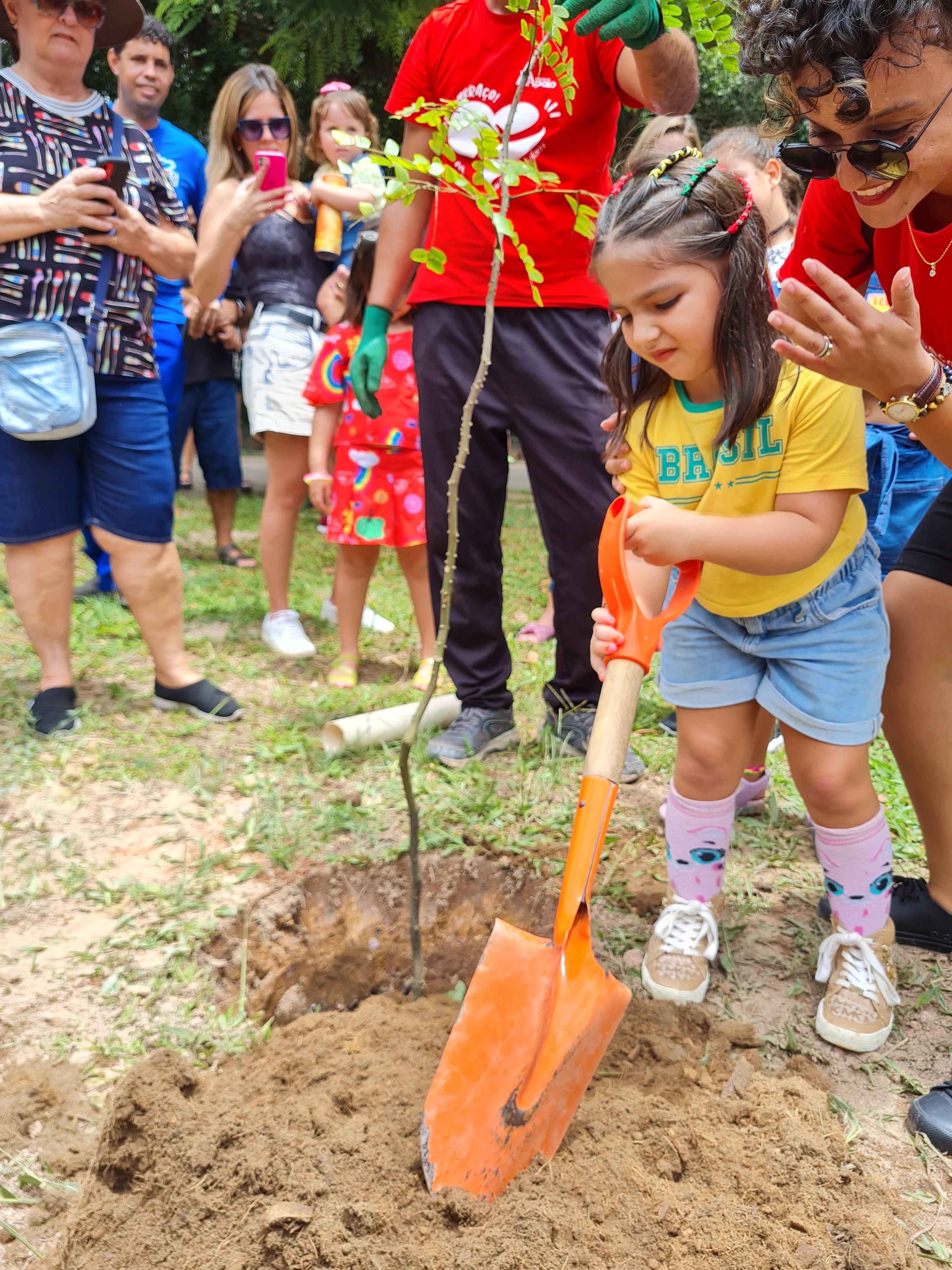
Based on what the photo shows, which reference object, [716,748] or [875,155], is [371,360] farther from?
[875,155]

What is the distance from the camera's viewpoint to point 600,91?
239 cm

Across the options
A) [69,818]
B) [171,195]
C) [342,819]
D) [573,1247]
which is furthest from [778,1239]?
[171,195]

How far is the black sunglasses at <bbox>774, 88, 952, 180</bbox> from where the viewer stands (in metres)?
1.27

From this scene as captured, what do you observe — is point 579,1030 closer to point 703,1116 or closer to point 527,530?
point 703,1116

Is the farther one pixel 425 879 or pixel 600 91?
pixel 600 91

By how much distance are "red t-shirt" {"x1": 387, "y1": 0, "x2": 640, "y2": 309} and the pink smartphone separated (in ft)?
2.41

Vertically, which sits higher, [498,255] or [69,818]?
[498,255]

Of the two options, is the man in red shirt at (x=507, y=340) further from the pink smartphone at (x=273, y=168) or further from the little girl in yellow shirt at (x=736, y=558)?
the little girl in yellow shirt at (x=736, y=558)

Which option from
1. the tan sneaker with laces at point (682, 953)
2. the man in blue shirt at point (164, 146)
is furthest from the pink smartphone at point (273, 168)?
the tan sneaker with laces at point (682, 953)

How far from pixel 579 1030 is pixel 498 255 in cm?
117

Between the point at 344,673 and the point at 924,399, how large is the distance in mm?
2389

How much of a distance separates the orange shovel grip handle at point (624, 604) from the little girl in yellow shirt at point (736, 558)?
0.02m

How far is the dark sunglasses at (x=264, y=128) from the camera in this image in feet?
11.9

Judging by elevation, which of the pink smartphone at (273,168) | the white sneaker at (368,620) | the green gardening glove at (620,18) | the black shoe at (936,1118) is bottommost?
the white sneaker at (368,620)
